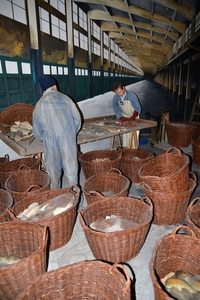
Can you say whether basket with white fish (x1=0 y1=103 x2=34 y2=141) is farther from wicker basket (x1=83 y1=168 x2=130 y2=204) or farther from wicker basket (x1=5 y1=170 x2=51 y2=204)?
wicker basket (x1=83 y1=168 x2=130 y2=204)

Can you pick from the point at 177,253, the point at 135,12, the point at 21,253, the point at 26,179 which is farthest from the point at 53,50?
the point at 177,253

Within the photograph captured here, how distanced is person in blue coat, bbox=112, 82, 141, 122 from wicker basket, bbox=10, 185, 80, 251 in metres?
2.71

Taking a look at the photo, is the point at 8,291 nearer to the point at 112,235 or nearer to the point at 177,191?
the point at 112,235

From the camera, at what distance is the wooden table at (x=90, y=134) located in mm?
3233

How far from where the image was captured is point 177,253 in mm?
2027

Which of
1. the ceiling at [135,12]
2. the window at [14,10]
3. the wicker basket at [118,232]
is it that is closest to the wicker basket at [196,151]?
the wicker basket at [118,232]

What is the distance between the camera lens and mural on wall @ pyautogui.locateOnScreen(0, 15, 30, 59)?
4004 millimetres

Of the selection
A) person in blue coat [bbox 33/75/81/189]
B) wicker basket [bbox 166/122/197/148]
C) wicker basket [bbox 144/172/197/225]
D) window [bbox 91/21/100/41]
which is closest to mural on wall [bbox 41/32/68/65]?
window [bbox 91/21/100/41]

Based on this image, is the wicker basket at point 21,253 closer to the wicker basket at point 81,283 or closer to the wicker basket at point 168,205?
the wicker basket at point 81,283

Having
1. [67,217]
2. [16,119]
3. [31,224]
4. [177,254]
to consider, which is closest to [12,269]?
[31,224]

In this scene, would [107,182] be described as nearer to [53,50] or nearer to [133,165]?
[133,165]

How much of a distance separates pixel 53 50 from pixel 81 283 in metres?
5.07

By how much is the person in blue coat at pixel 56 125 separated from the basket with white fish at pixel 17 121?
85 centimetres

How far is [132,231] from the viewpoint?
6.68 ft
